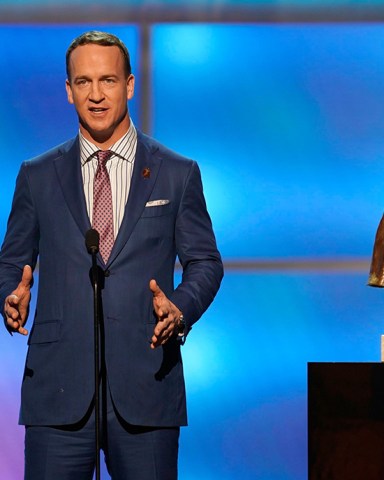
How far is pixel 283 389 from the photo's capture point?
167 inches

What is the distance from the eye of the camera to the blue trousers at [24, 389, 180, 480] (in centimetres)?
288

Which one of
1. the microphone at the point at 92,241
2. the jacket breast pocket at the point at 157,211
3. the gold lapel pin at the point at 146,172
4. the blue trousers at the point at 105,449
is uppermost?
the gold lapel pin at the point at 146,172

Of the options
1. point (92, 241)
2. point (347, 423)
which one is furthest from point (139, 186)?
point (347, 423)

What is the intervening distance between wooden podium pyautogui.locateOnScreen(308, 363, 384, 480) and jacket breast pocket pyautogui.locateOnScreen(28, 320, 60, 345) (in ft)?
2.36

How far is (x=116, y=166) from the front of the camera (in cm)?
308

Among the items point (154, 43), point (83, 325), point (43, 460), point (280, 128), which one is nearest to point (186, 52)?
point (154, 43)

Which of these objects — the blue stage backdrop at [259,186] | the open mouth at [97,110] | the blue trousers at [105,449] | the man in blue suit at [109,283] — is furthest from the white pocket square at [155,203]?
the blue stage backdrop at [259,186]

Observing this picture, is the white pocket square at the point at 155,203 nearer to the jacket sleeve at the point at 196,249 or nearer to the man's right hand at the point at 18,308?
the jacket sleeve at the point at 196,249

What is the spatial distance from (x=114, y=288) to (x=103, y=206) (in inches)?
9.2

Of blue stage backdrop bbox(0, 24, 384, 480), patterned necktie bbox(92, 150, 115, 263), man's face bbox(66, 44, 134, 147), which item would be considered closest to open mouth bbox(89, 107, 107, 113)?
man's face bbox(66, 44, 134, 147)

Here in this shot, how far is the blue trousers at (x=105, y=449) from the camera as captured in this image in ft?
9.43

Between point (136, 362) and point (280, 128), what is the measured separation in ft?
5.27

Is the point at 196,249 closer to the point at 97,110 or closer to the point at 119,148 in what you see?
the point at 119,148

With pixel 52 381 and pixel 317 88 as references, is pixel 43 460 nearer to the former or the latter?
pixel 52 381
